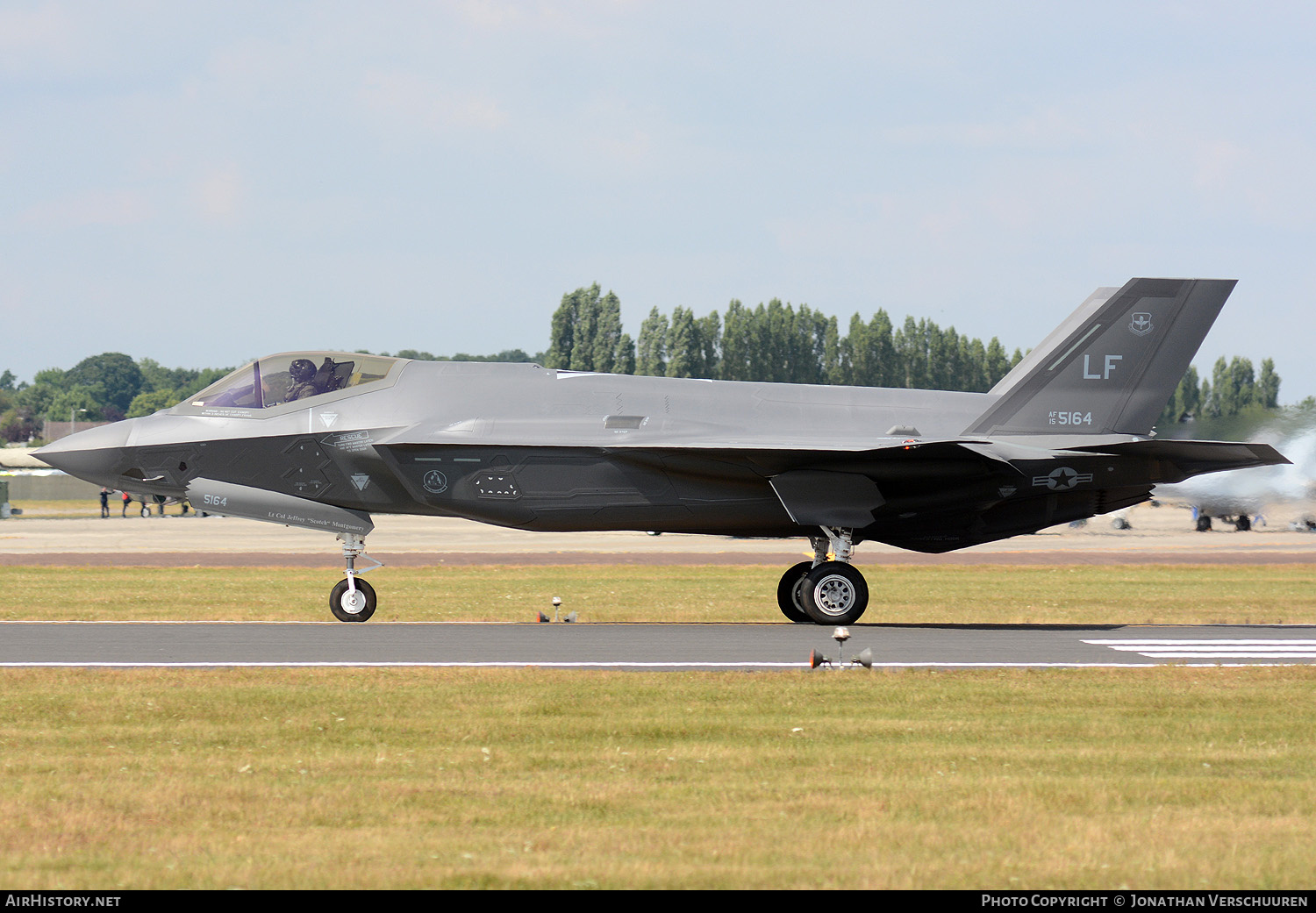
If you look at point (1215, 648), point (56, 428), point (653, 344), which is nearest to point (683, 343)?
point (653, 344)

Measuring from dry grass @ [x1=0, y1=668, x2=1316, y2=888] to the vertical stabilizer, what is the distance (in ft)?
22.8

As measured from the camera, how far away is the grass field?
6.40 metres

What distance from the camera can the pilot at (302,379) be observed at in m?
18.4

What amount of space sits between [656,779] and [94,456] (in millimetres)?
12694

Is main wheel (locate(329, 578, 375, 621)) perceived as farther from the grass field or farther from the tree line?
the tree line

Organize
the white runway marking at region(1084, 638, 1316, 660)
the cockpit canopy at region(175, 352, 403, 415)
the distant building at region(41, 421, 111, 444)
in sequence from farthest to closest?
the distant building at region(41, 421, 111, 444) → the cockpit canopy at region(175, 352, 403, 415) → the white runway marking at region(1084, 638, 1316, 660)

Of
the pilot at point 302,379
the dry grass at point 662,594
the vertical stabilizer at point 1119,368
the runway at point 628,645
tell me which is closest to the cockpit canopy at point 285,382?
the pilot at point 302,379

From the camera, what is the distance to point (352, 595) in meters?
18.3

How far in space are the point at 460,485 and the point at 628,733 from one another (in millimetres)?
8757

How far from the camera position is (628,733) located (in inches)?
386

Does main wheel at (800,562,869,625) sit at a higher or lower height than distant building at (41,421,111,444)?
lower

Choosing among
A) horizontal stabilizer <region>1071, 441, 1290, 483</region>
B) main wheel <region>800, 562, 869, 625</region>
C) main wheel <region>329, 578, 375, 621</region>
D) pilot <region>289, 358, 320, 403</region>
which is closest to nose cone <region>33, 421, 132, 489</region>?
pilot <region>289, 358, 320, 403</region>

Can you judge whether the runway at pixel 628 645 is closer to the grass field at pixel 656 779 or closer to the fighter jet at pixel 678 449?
the grass field at pixel 656 779

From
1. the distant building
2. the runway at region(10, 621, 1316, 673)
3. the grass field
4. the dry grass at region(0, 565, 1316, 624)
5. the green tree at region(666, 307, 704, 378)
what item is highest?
the green tree at region(666, 307, 704, 378)
